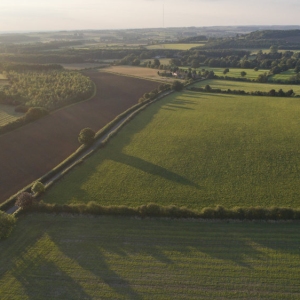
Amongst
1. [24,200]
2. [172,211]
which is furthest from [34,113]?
[172,211]

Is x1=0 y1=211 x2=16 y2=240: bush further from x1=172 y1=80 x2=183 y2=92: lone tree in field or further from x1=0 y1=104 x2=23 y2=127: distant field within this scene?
x1=172 y1=80 x2=183 y2=92: lone tree in field

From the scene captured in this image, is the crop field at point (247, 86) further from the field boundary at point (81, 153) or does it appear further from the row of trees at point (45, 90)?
the row of trees at point (45, 90)

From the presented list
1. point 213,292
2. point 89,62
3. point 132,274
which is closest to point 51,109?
point 132,274

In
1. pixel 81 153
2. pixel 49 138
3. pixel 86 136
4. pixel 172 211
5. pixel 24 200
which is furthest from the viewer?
pixel 49 138

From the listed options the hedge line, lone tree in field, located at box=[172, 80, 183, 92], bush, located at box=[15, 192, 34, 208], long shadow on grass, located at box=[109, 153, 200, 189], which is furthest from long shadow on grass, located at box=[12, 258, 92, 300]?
lone tree in field, located at box=[172, 80, 183, 92]

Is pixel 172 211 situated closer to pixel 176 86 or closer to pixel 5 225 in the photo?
pixel 5 225

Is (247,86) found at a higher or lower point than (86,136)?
higher
